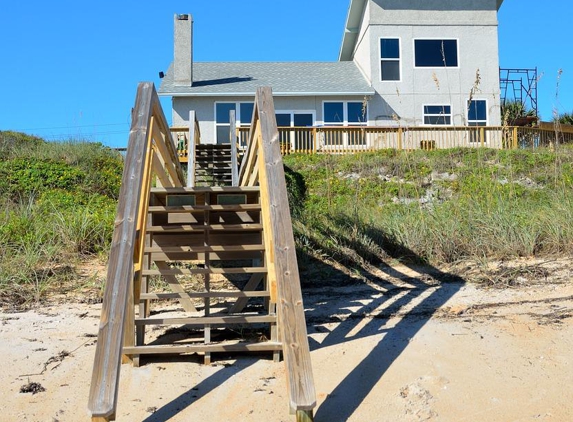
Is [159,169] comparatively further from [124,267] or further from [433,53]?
[433,53]

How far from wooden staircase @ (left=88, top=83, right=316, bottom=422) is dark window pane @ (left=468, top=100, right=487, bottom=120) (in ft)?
53.5

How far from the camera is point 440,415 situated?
11.5 feet

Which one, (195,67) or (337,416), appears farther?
(195,67)

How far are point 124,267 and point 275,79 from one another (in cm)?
1897

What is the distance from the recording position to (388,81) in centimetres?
2111

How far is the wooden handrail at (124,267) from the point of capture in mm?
3166

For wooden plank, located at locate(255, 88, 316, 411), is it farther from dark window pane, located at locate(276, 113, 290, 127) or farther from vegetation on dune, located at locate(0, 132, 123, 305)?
dark window pane, located at locate(276, 113, 290, 127)

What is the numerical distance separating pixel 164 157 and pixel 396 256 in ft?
11.1

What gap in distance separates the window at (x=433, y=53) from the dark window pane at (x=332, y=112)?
3394 mm

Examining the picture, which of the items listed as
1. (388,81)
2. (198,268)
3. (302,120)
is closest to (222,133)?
(302,120)

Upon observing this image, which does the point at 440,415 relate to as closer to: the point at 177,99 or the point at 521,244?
the point at 521,244

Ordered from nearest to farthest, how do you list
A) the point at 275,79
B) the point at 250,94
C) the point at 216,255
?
the point at 216,255
the point at 250,94
the point at 275,79

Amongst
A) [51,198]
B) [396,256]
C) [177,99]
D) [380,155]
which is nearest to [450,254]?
[396,256]

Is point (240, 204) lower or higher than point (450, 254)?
higher
